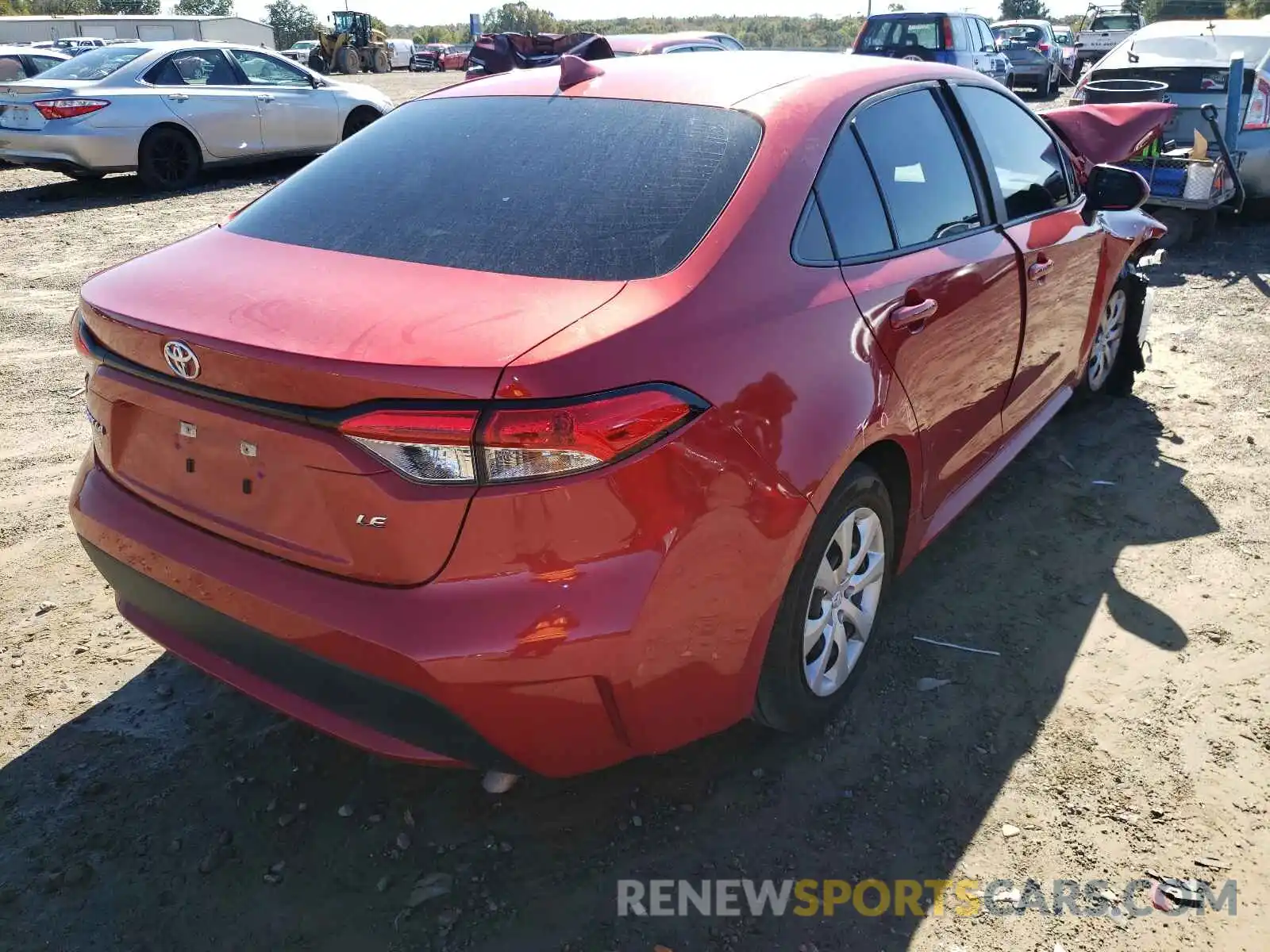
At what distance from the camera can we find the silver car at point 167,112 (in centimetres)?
999

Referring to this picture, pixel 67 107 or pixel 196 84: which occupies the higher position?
pixel 196 84

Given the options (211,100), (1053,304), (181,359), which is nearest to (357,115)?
(211,100)

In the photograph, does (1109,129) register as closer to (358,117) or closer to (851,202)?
(851,202)

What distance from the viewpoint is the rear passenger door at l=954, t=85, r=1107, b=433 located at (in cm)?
347

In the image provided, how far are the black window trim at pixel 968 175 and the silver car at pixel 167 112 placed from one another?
7807 millimetres

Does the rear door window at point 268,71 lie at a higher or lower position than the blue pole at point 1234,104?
higher

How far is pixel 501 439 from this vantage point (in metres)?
1.84

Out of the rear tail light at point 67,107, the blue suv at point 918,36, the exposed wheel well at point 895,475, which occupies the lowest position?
the exposed wheel well at point 895,475

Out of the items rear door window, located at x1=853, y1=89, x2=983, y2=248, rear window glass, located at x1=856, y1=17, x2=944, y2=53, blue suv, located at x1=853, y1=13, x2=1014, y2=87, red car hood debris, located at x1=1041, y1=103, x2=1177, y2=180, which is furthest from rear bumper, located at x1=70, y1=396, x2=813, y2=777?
rear window glass, located at x1=856, y1=17, x2=944, y2=53

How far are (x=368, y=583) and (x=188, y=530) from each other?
54cm

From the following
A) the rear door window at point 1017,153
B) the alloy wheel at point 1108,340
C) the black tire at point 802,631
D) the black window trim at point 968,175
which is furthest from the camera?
the alloy wheel at point 1108,340

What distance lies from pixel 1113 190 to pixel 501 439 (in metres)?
3.26

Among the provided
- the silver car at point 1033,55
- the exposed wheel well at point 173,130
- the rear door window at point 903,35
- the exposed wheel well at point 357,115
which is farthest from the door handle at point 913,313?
→ the silver car at point 1033,55

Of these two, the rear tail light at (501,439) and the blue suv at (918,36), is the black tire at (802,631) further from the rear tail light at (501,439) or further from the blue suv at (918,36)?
the blue suv at (918,36)
